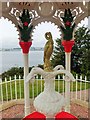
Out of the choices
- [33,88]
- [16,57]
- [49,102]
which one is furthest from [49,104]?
[33,88]

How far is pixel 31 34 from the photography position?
315cm

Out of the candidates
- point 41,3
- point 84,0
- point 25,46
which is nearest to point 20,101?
point 25,46

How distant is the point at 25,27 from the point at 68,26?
0.62m

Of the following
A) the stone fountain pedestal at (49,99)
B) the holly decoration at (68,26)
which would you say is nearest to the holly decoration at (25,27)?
the holly decoration at (68,26)

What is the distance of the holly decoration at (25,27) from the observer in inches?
120

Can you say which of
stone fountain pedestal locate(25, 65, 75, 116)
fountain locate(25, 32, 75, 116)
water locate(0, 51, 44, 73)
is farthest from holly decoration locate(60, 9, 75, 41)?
stone fountain pedestal locate(25, 65, 75, 116)

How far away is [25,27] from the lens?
3086 mm

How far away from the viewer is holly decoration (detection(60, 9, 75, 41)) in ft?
10.1

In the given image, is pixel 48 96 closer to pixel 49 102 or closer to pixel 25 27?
pixel 49 102

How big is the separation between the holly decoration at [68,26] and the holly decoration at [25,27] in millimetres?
480

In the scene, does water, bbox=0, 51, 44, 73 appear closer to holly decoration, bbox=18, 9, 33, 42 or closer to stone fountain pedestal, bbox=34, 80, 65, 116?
holly decoration, bbox=18, 9, 33, 42

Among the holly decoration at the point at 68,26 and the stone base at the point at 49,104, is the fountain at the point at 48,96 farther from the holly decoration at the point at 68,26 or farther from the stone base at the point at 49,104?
the holly decoration at the point at 68,26

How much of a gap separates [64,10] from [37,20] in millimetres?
411

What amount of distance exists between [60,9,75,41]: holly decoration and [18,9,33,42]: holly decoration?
1.58 ft
